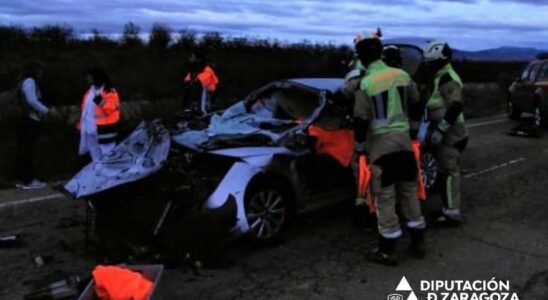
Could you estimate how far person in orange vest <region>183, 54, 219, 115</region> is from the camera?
12.0 metres

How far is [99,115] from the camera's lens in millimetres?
9102

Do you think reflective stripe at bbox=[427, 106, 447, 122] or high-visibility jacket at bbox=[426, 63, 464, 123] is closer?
high-visibility jacket at bbox=[426, 63, 464, 123]

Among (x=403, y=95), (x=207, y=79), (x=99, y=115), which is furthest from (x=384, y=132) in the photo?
(x=207, y=79)

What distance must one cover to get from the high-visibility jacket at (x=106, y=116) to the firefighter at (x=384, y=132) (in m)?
4.24

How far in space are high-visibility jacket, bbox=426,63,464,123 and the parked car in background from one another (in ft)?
30.9

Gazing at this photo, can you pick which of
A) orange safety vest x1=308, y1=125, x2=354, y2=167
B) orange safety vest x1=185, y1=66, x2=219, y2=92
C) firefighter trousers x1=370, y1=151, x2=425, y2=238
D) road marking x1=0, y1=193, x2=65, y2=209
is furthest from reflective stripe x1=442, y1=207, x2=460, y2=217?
orange safety vest x1=185, y1=66, x2=219, y2=92

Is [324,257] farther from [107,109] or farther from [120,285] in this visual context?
[107,109]

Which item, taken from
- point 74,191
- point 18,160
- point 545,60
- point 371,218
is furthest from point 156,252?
point 545,60

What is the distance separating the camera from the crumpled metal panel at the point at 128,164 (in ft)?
18.8

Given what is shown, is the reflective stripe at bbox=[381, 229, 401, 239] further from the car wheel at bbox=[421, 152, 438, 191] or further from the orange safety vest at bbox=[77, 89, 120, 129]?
the orange safety vest at bbox=[77, 89, 120, 129]

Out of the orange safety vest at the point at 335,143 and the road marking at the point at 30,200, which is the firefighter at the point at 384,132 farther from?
the road marking at the point at 30,200

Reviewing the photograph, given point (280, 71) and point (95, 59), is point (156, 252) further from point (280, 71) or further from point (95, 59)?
point (95, 59)

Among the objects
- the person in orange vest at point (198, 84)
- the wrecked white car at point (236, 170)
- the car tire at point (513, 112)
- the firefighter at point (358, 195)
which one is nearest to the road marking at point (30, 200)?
the wrecked white car at point (236, 170)

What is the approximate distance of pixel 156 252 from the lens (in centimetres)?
602
